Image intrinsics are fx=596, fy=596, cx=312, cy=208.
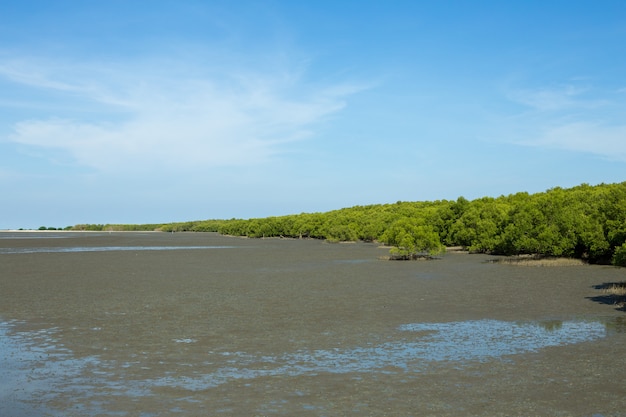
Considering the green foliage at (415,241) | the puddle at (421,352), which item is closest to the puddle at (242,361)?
the puddle at (421,352)

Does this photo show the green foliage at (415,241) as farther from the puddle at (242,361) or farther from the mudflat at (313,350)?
the puddle at (242,361)

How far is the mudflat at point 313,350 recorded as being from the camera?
14703 millimetres

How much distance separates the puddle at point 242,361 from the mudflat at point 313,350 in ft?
0.21

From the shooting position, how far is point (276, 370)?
59.1ft

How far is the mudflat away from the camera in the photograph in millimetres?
14703

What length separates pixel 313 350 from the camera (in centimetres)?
2106

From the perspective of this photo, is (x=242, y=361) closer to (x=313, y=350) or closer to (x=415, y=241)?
(x=313, y=350)

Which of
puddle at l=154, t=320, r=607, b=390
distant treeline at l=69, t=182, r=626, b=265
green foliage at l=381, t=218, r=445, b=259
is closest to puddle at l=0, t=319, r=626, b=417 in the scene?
puddle at l=154, t=320, r=607, b=390

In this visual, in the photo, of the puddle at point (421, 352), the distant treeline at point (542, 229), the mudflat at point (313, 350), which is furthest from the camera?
the distant treeline at point (542, 229)

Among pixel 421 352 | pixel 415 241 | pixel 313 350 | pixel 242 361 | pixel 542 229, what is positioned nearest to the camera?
pixel 242 361

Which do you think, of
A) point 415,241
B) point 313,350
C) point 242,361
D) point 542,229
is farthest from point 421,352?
point 415,241

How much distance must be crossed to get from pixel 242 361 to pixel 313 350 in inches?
115

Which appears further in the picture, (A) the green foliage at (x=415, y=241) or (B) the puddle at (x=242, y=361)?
(A) the green foliage at (x=415, y=241)

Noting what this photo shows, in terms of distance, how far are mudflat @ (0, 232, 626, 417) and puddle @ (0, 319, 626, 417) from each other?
64 millimetres
